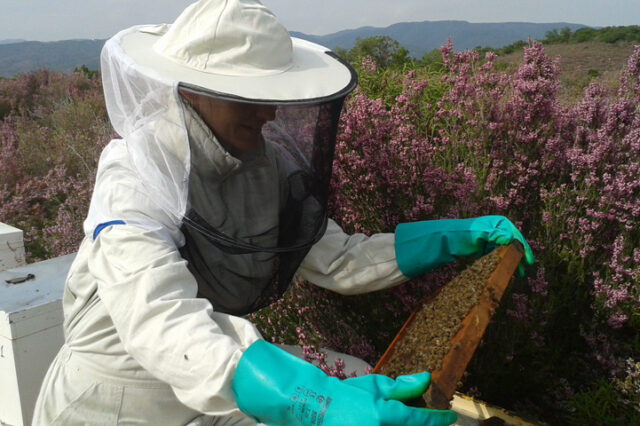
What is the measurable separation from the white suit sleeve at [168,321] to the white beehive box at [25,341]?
4.49ft

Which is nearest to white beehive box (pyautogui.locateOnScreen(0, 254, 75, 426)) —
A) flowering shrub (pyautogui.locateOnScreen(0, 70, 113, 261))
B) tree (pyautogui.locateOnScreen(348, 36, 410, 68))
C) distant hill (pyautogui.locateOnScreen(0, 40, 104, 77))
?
flowering shrub (pyautogui.locateOnScreen(0, 70, 113, 261))

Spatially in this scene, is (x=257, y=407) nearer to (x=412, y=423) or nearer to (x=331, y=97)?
(x=412, y=423)

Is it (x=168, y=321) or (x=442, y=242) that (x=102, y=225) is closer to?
(x=168, y=321)

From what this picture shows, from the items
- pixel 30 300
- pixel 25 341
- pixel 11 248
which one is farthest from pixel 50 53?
pixel 25 341

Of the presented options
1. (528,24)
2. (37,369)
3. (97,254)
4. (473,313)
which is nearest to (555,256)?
(473,313)

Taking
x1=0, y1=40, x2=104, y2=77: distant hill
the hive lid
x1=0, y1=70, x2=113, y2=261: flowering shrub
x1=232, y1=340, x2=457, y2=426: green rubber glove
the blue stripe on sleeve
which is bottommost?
x1=0, y1=40, x2=104, y2=77: distant hill

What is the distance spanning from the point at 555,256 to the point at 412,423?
5.27ft

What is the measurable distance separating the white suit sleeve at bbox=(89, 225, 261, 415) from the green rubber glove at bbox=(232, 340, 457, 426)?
0.25 ft

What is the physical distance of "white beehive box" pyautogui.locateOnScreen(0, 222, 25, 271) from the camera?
387 centimetres

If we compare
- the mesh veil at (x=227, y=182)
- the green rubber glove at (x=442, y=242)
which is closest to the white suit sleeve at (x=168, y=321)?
the mesh veil at (x=227, y=182)

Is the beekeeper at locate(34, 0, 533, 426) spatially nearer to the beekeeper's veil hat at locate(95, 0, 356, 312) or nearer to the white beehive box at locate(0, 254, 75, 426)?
the beekeeper's veil hat at locate(95, 0, 356, 312)

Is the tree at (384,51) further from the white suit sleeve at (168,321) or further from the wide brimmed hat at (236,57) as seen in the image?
the white suit sleeve at (168,321)

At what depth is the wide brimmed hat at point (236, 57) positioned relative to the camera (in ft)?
5.30

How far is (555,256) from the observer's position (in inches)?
101
